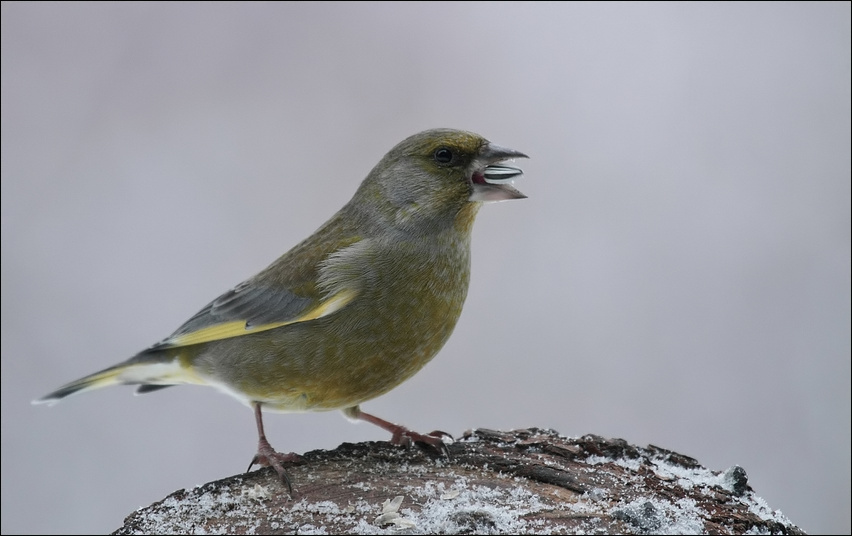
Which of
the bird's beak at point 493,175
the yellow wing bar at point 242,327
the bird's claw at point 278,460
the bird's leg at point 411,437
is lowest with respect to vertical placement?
the bird's claw at point 278,460

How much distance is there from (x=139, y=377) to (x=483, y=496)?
1976 millimetres

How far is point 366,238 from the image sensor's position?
11.7 ft

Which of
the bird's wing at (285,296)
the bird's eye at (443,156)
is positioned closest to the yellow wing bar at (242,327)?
the bird's wing at (285,296)

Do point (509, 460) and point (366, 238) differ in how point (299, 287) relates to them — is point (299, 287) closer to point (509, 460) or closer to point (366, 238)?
Answer: point (366, 238)

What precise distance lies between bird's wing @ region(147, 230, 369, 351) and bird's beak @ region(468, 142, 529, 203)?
538 mm

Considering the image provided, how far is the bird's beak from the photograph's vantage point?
3.48m

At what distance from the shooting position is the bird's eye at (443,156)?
11.6 ft

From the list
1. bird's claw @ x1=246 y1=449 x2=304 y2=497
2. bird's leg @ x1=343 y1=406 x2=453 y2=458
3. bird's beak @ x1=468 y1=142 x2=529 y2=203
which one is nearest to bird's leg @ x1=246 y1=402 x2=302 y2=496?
bird's claw @ x1=246 y1=449 x2=304 y2=497

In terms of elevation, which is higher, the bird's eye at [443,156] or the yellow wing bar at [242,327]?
the bird's eye at [443,156]

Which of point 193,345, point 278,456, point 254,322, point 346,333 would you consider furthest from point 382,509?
point 193,345

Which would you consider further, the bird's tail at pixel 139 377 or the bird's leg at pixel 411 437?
the bird's tail at pixel 139 377

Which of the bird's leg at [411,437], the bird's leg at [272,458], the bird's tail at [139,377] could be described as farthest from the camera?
the bird's tail at [139,377]

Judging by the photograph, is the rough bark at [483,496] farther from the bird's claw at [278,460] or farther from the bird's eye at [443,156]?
the bird's eye at [443,156]

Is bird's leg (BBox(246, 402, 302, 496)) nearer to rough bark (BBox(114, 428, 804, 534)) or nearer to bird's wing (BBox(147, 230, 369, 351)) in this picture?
rough bark (BBox(114, 428, 804, 534))
